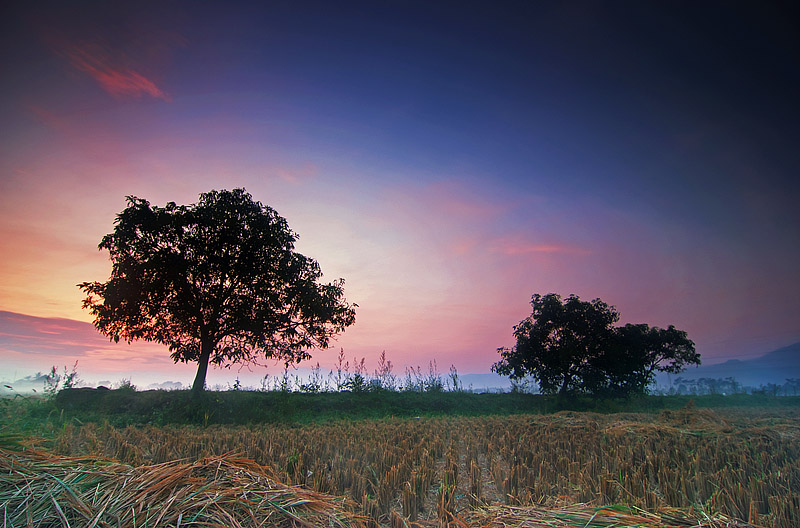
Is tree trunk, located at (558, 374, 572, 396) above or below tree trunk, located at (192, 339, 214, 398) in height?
below

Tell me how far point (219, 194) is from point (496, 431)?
47.9 feet

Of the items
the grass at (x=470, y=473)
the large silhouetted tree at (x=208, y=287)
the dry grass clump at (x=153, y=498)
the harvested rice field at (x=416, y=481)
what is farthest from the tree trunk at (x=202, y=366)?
the dry grass clump at (x=153, y=498)

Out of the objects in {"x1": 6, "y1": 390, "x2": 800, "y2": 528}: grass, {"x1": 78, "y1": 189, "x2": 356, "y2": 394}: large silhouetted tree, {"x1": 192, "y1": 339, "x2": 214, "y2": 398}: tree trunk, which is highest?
{"x1": 78, "y1": 189, "x2": 356, "y2": 394}: large silhouetted tree

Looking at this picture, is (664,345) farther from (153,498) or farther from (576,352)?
(153,498)

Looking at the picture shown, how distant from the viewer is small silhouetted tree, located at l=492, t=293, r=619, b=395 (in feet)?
70.0

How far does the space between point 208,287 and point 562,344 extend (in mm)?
18658

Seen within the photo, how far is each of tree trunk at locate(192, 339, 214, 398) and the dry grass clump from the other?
13116mm

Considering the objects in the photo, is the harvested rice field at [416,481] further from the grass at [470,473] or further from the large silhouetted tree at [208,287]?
the large silhouetted tree at [208,287]

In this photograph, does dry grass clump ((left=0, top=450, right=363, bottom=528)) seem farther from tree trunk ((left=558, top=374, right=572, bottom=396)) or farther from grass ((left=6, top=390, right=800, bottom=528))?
tree trunk ((left=558, top=374, right=572, bottom=396))

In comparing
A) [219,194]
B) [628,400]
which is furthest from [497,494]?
[628,400]

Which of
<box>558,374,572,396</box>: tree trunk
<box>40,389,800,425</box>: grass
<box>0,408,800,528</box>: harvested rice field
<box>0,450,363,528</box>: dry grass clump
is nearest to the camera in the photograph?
<box>0,450,363,528</box>: dry grass clump

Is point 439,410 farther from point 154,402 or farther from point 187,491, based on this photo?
point 187,491

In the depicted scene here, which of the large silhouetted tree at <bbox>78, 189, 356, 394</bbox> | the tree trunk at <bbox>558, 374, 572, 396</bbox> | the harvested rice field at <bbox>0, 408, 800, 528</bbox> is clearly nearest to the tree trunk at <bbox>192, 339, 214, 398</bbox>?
the large silhouetted tree at <bbox>78, 189, 356, 394</bbox>

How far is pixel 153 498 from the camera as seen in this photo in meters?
1.94
